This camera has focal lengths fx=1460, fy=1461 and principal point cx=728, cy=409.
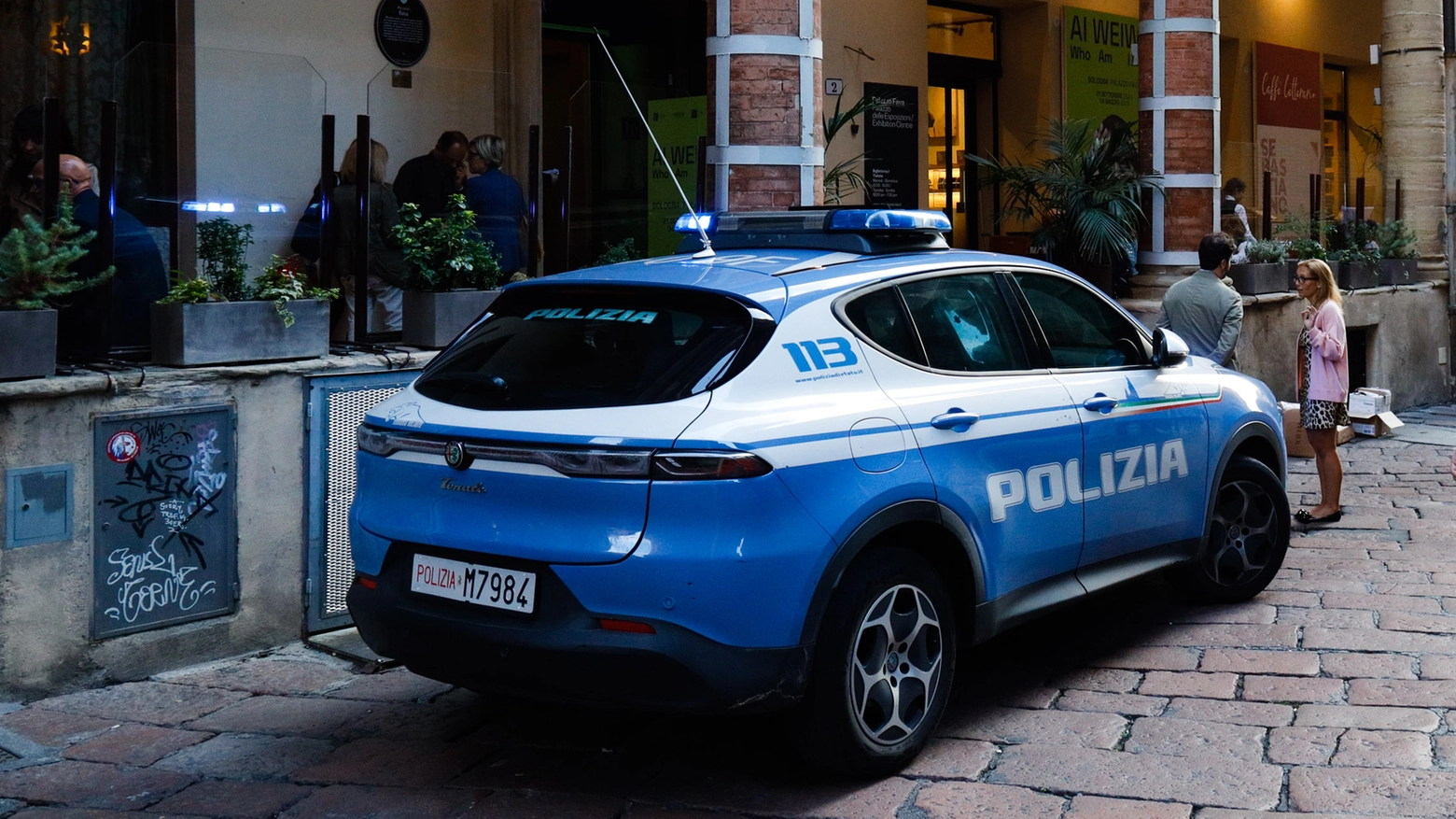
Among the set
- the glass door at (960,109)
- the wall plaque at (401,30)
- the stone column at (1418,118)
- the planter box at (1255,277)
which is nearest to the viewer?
the wall plaque at (401,30)

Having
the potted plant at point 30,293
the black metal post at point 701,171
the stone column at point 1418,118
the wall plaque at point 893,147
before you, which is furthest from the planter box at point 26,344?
the stone column at point 1418,118

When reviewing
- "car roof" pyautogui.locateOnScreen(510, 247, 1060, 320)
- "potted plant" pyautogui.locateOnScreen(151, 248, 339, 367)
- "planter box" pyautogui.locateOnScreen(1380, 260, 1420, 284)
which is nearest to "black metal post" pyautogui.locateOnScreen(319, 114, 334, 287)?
"potted plant" pyautogui.locateOnScreen(151, 248, 339, 367)

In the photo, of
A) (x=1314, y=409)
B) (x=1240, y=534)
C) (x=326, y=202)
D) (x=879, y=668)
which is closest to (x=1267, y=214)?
(x=1314, y=409)

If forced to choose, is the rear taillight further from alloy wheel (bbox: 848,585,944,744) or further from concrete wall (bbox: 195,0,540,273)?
concrete wall (bbox: 195,0,540,273)

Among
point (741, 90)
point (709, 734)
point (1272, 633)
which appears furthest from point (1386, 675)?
point (741, 90)

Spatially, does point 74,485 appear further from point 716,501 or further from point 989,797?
point 989,797

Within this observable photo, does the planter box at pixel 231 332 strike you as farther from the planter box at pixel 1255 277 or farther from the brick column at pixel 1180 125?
the planter box at pixel 1255 277

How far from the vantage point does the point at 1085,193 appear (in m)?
12.4

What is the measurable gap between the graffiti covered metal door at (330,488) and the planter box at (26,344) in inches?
45.9

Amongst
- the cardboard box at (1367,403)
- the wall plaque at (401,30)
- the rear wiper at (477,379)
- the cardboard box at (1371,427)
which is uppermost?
the wall plaque at (401,30)

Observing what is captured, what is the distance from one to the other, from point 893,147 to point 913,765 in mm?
10612

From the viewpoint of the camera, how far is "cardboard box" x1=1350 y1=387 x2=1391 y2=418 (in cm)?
1037

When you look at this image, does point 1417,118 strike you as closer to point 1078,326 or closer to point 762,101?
point 762,101

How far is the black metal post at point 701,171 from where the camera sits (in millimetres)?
8812
